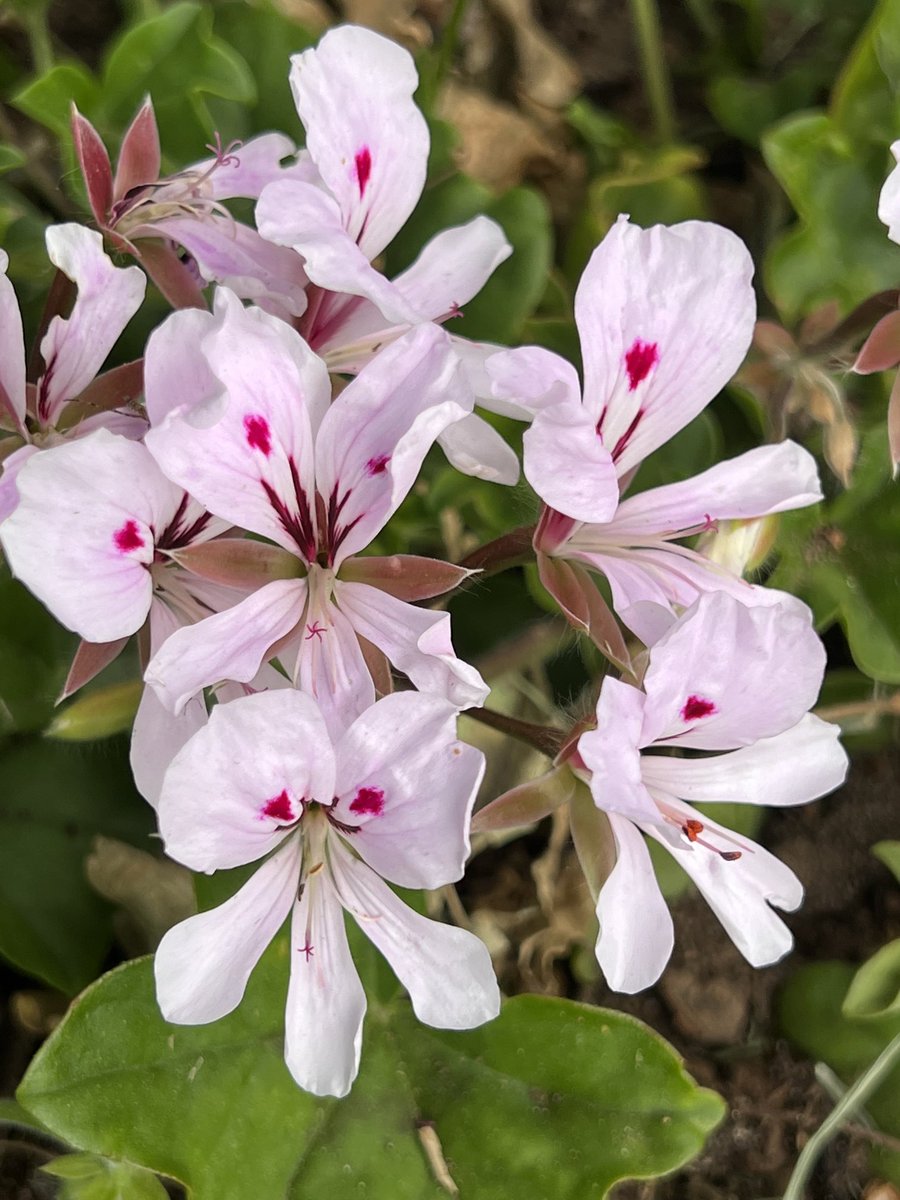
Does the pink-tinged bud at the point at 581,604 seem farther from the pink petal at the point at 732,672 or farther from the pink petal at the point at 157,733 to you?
the pink petal at the point at 157,733

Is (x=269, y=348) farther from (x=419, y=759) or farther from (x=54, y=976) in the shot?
(x=54, y=976)

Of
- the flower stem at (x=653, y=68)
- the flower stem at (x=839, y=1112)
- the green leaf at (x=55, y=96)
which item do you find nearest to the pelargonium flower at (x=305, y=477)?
the green leaf at (x=55, y=96)

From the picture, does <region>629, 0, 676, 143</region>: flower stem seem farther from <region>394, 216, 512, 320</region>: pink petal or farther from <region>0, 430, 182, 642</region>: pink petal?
<region>0, 430, 182, 642</region>: pink petal

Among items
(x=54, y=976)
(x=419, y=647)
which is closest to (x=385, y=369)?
(x=419, y=647)

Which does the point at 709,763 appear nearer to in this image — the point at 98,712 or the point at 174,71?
the point at 98,712

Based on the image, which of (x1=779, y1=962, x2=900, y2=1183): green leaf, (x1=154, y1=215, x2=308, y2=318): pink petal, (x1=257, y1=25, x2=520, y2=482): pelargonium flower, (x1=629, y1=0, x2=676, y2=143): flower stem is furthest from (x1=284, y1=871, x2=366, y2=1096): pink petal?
(x1=629, y1=0, x2=676, y2=143): flower stem

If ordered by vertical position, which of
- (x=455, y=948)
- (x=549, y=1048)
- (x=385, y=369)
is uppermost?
(x=385, y=369)

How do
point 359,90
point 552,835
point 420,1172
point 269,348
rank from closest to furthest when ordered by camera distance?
point 269,348 → point 359,90 → point 420,1172 → point 552,835
